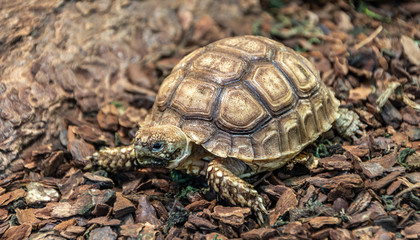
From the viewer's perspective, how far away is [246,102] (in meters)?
3.45

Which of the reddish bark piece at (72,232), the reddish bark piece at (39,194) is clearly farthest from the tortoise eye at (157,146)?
the reddish bark piece at (39,194)

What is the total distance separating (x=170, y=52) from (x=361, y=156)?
3.24 meters

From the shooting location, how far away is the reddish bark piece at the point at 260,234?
2879mm

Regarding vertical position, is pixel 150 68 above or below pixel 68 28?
below

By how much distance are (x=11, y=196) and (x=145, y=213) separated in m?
1.34

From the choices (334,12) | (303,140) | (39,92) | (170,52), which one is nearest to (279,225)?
(303,140)

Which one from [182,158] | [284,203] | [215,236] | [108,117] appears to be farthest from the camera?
[108,117]

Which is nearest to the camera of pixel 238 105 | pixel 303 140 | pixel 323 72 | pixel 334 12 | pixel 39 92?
pixel 238 105

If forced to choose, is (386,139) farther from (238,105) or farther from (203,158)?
(203,158)

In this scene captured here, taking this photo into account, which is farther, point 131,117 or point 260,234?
point 131,117

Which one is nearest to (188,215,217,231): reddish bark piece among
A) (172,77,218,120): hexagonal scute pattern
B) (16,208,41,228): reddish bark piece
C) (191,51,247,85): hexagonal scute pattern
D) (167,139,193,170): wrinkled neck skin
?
(167,139,193,170): wrinkled neck skin

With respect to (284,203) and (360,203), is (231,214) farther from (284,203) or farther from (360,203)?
(360,203)

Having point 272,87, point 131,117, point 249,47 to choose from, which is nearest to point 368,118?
point 272,87

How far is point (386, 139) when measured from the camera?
3.82 meters
